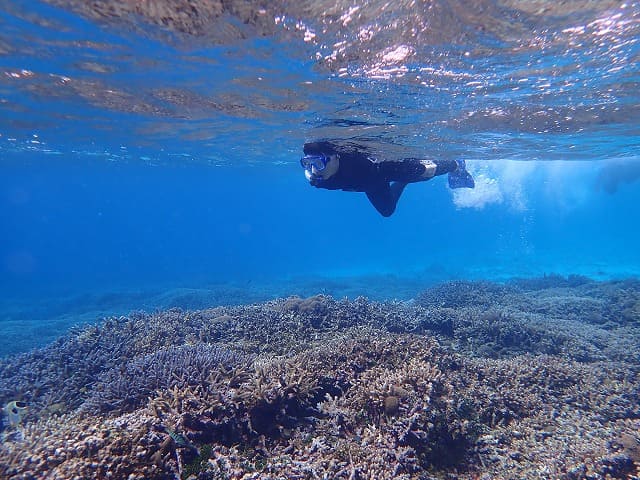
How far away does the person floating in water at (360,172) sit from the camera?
Answer: 373 inches

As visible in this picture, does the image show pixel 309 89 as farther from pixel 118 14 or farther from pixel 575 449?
pixel 575 449

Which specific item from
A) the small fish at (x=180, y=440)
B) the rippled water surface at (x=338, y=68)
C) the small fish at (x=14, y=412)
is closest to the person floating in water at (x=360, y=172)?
the rippled water surface at (x=338, y=68)

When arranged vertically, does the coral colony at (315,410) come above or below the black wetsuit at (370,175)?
below

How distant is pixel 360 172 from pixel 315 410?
656 centimetres

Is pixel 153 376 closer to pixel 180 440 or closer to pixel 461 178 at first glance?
pixel 180 440

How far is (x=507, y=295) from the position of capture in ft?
58.1

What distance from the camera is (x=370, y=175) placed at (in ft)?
34.9

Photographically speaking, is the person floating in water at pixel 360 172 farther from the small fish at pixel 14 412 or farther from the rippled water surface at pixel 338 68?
the small fish at pixel 14 412

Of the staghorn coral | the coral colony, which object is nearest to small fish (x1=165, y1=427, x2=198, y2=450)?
the coral colony

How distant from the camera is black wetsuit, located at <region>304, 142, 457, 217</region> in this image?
985 centimetres

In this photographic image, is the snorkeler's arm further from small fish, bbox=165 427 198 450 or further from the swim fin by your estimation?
small fish, bbox=165 427 198 450

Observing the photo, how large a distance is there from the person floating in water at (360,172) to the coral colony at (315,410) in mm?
4016

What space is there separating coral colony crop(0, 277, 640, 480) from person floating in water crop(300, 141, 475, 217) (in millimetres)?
4016

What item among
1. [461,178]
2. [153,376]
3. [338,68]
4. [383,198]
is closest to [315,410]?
[153,376]
